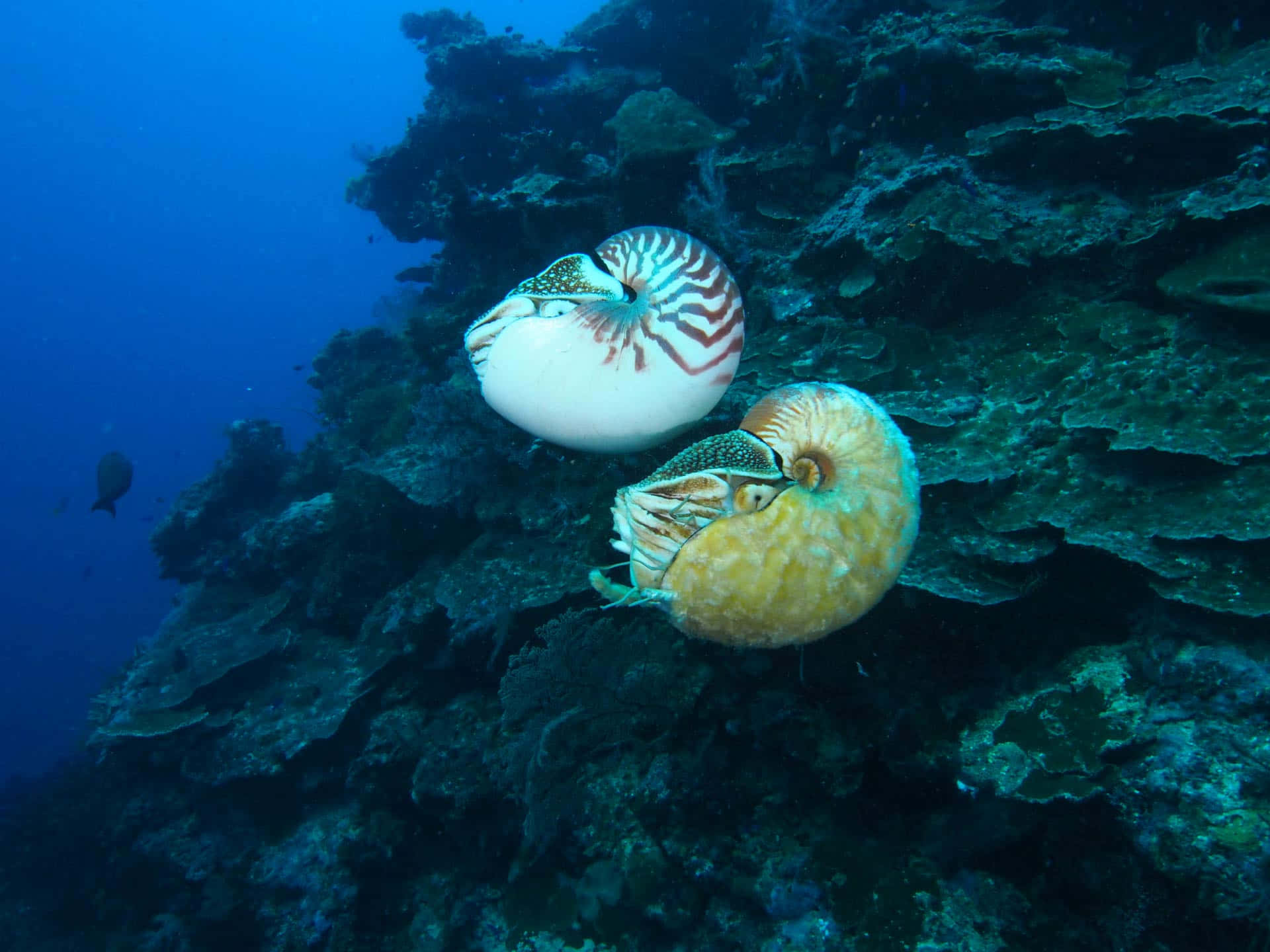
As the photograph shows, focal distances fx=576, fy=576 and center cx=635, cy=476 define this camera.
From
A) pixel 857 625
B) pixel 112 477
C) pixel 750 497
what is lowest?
pixel 857 625

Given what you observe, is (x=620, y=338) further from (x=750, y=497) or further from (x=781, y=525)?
(x=781, y=525)

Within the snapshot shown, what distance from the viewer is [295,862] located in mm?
4930

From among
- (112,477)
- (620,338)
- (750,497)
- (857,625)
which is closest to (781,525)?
(750,497)

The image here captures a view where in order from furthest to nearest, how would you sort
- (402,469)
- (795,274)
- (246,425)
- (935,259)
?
(246,425) < (402,469) < (795,274) < (935,259)

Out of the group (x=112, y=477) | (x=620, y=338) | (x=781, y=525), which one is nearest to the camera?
(x=781, y=525)

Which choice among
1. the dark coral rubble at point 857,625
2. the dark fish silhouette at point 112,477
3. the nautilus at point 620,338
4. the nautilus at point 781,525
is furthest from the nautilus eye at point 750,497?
the dark fish silhouette at point 112,477

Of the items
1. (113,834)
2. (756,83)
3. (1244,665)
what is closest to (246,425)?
(113,834)

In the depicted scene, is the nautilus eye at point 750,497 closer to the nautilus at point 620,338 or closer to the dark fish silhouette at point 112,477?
the nautilus at point 620,338

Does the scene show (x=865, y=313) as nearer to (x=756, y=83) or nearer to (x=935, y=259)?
(x=935, y=259)

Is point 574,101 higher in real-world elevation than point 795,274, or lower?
higher

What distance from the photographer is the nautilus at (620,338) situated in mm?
2465

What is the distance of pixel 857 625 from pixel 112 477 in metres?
11.3

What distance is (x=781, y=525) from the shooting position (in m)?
1.98

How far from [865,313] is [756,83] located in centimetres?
406
